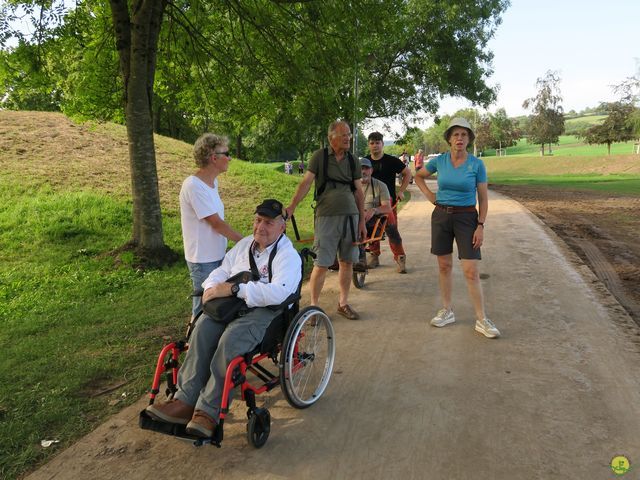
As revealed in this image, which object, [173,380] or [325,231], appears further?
[325,231]

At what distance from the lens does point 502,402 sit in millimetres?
3297

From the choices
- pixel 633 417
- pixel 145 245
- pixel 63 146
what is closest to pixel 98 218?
pixel 145 245

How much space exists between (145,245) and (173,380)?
4783mm

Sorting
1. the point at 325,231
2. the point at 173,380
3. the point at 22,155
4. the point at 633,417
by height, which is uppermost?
the point at 22,155

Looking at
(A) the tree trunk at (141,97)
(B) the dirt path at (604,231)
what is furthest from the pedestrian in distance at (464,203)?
(A) the tree trunk at (141,97)

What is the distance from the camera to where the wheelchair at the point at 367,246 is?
6.14 m

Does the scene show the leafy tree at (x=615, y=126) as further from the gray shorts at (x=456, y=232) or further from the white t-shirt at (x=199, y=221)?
the white t-shirt at (x=199, y=221)

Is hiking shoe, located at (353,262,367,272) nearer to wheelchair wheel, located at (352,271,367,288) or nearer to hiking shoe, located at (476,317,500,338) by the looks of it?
wheelchair wheel, located at (352,271,367,288)

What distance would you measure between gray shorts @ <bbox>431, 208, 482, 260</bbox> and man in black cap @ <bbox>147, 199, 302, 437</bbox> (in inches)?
74.6

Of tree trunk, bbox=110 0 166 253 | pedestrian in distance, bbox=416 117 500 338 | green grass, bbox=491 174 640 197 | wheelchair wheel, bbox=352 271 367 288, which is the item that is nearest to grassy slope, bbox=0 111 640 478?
tree trunk, bbox=110 0 166 253

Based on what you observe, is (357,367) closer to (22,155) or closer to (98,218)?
(98,218)

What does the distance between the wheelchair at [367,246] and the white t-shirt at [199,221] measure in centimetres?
263

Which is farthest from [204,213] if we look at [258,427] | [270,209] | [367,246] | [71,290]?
[367,246]

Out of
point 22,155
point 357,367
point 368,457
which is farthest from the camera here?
point 22,155
